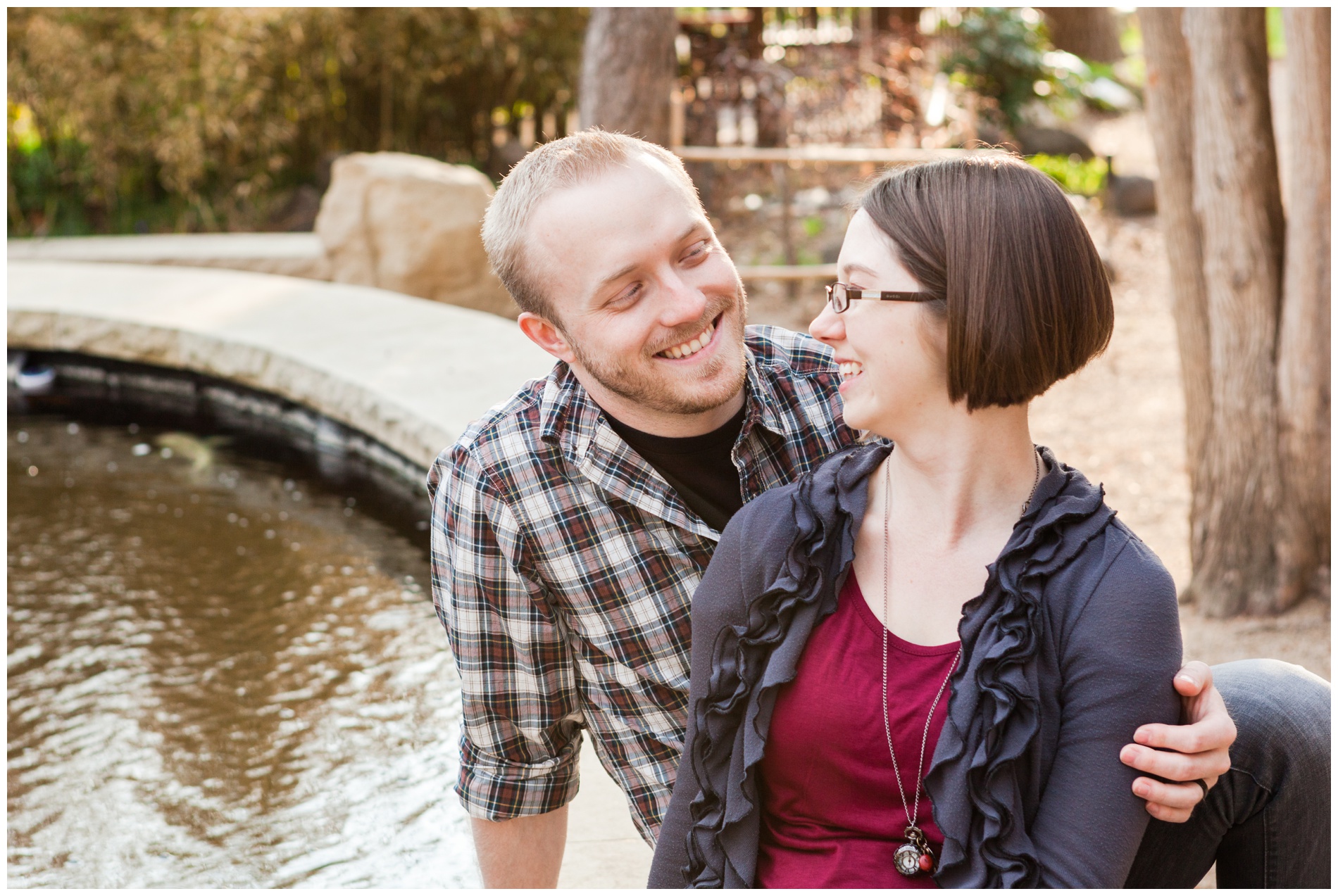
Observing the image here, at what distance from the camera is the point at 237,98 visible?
8.90m

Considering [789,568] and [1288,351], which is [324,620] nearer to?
[789,568]

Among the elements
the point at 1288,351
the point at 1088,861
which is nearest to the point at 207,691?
the point at 1088,861

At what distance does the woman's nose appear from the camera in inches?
57.3

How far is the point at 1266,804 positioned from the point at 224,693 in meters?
2.46

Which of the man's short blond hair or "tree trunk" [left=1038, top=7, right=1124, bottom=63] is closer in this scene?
the man's short blond hair

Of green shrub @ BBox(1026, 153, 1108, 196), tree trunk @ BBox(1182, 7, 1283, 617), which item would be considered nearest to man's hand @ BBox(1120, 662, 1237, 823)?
tree trunk @ BBox(1182, 7, 1283, 617)

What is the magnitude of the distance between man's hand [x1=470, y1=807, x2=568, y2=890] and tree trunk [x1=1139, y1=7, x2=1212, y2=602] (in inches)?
95.9

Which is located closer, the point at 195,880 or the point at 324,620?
the point at 195,880

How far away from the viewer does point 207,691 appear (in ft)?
10.4

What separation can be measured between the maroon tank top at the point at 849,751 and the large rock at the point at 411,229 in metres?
5.69

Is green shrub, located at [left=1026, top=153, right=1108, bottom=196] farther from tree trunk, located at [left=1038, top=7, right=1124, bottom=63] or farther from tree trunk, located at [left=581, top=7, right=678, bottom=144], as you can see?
tree trunk, located at [left=1038, top=7, right=1124, bottom=63]

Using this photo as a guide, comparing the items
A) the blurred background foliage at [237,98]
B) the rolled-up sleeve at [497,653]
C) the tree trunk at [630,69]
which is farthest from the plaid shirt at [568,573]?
the blurred background foliage at [237,98]

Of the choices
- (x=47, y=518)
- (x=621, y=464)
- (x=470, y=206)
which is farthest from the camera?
(x=470, y=206)

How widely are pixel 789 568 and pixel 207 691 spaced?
2.21m
